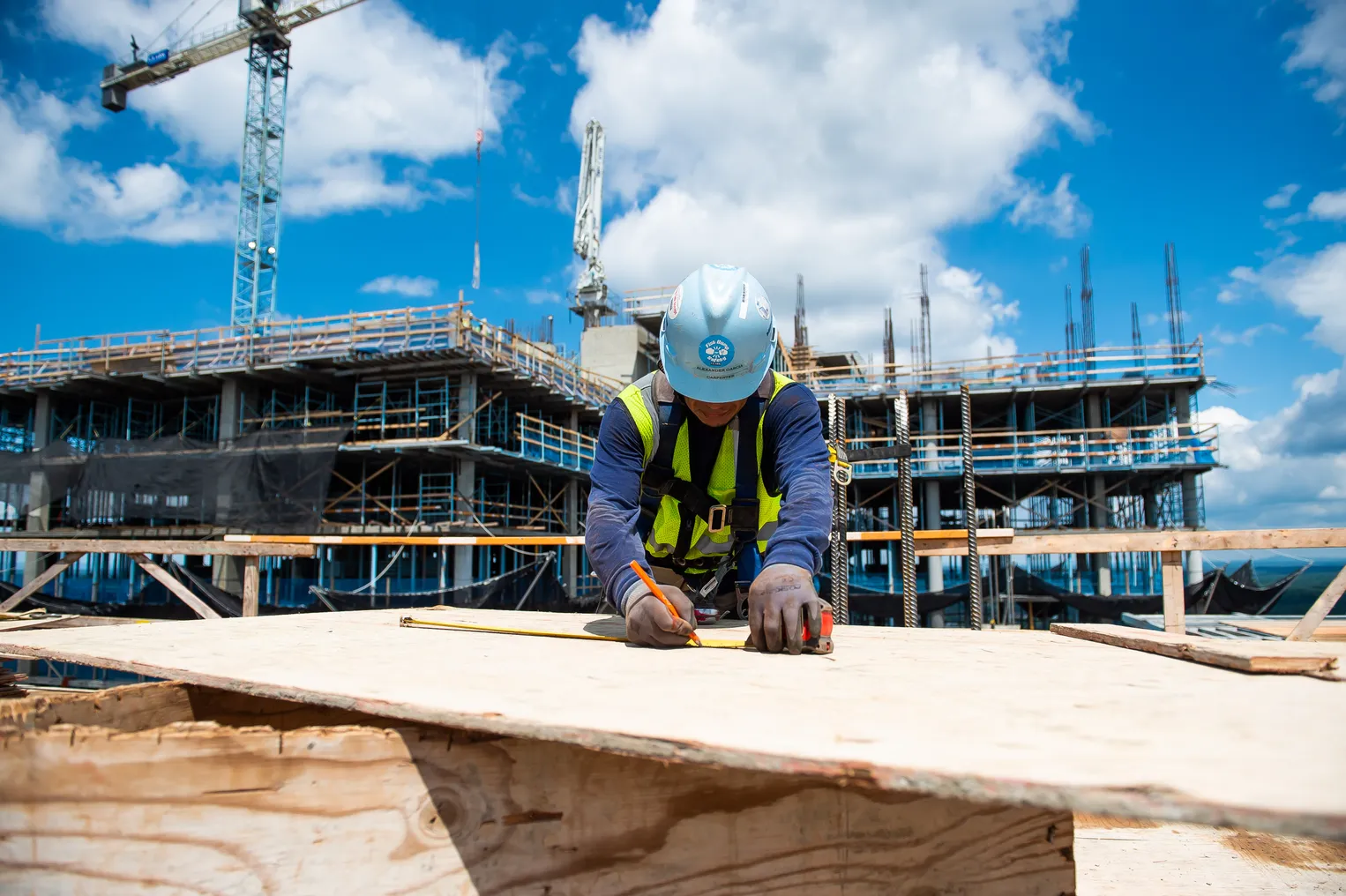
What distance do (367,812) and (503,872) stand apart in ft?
0.82

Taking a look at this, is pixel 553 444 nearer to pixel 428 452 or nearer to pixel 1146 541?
pixel 428 452

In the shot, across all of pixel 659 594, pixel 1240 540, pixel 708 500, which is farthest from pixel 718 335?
pixel 1240 540

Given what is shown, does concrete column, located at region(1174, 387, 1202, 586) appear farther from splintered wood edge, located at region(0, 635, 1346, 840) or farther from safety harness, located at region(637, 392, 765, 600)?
splintered wood edge, located at region(0, 635, 1346, 840)

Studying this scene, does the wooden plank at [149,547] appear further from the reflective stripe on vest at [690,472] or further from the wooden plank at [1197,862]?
the wooden plank at [1197,862]

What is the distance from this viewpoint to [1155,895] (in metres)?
2.17

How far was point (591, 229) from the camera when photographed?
41.4 meters

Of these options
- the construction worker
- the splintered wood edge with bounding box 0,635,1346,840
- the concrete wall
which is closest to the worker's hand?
the construction worker

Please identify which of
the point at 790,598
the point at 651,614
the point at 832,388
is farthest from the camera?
the point at 832,388

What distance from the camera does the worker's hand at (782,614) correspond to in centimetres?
199

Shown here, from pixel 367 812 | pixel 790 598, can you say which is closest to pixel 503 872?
pixel 367 812

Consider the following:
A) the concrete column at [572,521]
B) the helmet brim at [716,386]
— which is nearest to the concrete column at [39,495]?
the concrete column at [572,521]

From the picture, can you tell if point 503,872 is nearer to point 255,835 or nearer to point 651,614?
point 255,835

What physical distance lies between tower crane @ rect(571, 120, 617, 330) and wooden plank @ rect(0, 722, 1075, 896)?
38.9m

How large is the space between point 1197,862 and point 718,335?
227 centimetres
